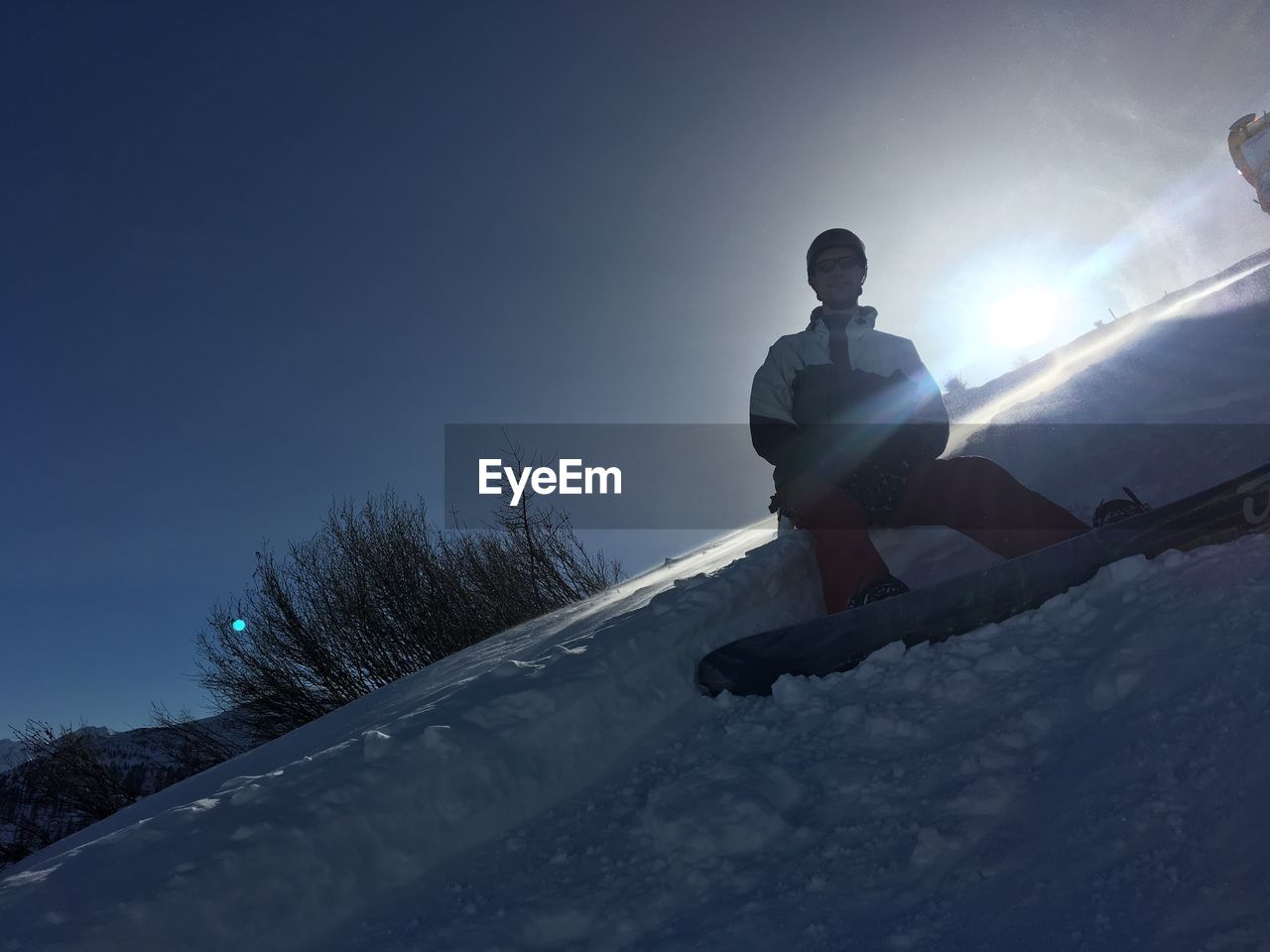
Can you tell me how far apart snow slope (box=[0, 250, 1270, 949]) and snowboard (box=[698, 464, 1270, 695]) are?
0.25ft

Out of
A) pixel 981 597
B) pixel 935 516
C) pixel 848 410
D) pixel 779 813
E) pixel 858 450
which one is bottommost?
pixel 779 813

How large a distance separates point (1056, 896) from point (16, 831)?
48.3ft

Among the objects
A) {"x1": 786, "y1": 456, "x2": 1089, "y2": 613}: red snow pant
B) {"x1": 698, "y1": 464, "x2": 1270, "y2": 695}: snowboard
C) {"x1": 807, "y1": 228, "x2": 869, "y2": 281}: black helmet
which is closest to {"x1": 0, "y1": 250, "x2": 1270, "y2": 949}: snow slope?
{"x1": 698, "y1": 464, "x2": 1270, "y2": 695}: snowboard

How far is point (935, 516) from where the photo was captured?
2.59 metres

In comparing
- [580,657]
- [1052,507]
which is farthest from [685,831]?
[1052,507]

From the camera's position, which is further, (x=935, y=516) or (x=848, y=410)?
(x=848, y=410)

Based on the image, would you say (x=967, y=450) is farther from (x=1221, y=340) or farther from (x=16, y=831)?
(x=16, y=831)

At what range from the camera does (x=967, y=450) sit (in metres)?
3.68

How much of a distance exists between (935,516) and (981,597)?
82 cm

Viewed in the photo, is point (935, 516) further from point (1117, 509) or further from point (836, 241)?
point (836, 241)

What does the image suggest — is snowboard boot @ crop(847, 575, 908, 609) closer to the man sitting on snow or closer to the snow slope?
the man sitting on snow

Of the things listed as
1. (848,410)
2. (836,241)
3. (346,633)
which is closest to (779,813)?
(848,410)

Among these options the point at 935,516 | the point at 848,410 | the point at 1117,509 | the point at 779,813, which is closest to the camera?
the point at 779,813

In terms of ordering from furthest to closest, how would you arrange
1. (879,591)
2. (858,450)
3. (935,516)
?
(858,450) < (935,516) < (879,591)
